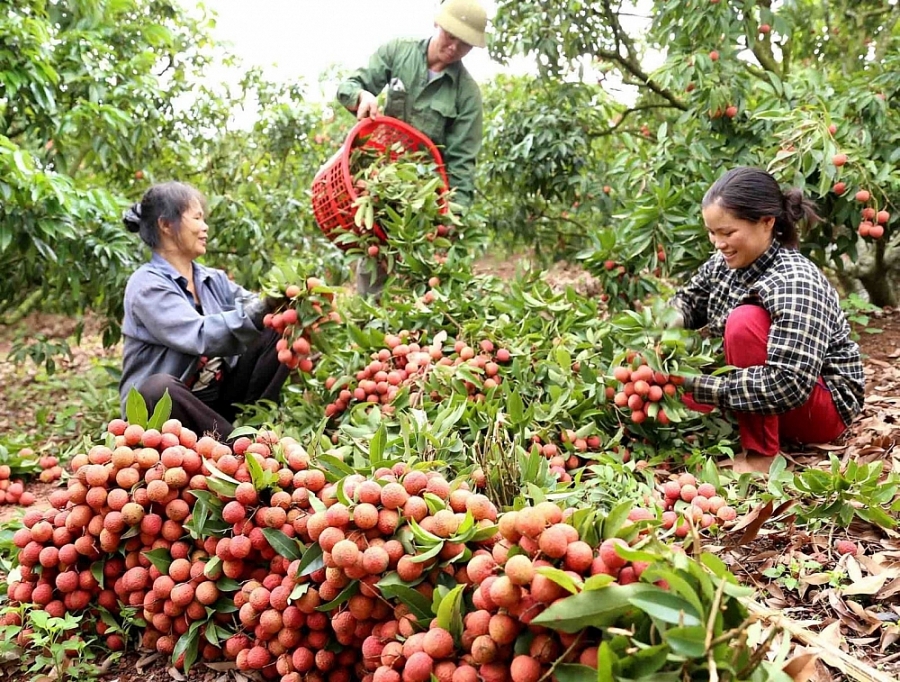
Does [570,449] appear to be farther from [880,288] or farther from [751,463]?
[880,288]

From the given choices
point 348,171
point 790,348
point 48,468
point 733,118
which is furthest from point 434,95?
point 48,468

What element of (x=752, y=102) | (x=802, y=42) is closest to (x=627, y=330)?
(x=752, y=102)

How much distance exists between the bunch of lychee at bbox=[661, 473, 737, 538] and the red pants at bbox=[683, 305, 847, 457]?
0.48m

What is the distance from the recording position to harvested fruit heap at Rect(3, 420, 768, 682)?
3.50 feet

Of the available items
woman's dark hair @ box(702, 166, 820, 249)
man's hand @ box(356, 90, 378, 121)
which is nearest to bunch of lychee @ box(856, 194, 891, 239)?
woman's dark hair @ box(702, 166, 820, 249)

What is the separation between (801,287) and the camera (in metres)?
2.22

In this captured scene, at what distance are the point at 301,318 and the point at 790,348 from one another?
1.49 m

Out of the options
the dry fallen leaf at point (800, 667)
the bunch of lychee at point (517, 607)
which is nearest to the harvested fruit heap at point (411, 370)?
the bunch of lychee at point (517, 607)

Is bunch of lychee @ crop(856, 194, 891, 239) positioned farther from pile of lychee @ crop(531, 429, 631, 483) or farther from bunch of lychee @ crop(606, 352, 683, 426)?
pile of lychee @ crop(531, 429, 631, 483)

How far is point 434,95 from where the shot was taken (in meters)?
3.49

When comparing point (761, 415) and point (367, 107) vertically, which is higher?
point (367, 107)

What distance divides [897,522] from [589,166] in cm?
306

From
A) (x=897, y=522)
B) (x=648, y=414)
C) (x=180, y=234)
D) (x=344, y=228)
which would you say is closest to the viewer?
(x=897, y=522)

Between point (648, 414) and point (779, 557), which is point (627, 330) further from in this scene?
point (779, 557)
